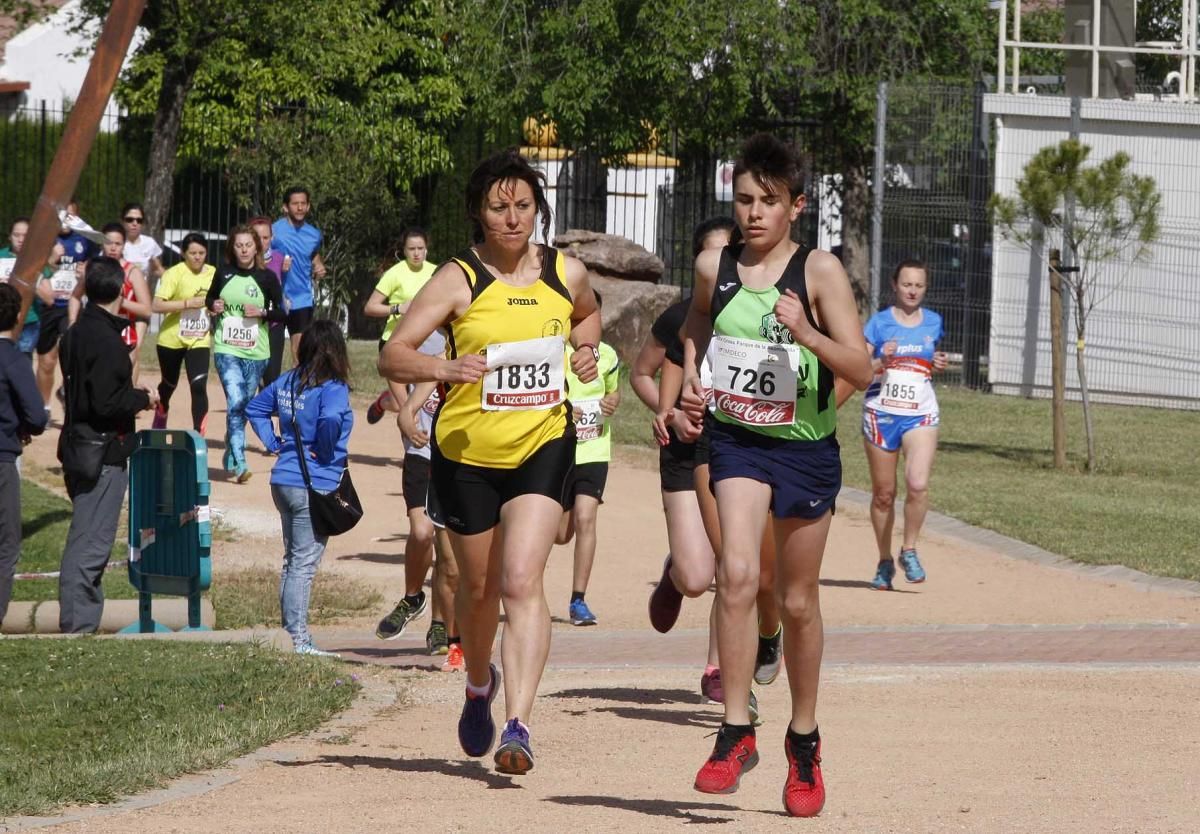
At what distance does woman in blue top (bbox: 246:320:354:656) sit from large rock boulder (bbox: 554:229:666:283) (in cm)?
1464

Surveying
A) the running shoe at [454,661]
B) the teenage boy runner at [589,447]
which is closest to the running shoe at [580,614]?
the teenage boy runner at [589,447]

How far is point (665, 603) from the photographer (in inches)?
335

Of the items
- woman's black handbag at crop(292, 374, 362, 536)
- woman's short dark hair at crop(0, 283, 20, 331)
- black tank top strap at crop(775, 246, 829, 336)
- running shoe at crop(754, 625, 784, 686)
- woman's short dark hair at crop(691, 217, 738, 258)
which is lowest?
running shoe at crop(754, 625, 784, 686)

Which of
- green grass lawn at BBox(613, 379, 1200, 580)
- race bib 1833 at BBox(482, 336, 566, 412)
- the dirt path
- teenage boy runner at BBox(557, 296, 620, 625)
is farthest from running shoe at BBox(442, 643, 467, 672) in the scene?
green grass lawn at BBox(613, 379, 1200, 580)

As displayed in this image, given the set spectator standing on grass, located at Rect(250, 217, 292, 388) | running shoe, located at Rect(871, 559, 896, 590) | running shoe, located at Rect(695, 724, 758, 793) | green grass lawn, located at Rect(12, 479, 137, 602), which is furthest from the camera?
spectator standing on grass, located at Rect(250, 217, 292, 388)

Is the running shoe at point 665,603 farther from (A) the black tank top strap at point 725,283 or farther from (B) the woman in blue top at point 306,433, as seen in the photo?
(A) the black tank top strap at point 725,283

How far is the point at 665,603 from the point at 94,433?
11.4 ft

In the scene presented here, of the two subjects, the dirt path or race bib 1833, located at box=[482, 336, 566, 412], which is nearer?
the dirt path

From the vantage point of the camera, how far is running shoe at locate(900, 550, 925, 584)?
487 inches

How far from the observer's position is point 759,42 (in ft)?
84.4

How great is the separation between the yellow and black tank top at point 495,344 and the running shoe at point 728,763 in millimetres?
1147

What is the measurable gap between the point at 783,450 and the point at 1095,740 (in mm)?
2330

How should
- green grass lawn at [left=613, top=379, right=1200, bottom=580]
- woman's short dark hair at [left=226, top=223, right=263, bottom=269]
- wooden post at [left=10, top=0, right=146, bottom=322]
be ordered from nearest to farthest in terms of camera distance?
wooden post at [left=10, top=0, right=146, bottom=322] < green grass lawn at [left=613, top=379, right=1200, bottom=580] < woman's short dark hair at [left=226, top=223, right=263, bottom=269]

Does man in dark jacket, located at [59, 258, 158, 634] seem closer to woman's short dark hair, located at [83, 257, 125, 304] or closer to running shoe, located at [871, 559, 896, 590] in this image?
woman's short dark hair, located at [83, 257, 125, 304]
